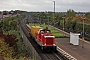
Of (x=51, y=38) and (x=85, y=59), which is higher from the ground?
(x=51, y=38)

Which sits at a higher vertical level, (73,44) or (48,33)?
(48,33)

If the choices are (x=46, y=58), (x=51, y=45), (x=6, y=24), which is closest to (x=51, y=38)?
(x=51, y=45)

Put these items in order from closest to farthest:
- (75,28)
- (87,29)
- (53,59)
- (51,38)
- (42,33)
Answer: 1. (53,59)
2. (51,38)
3. (42,33)
4. (87,29)
5. (75,28)

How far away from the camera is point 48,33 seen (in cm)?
3216

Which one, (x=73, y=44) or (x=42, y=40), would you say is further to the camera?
(x=73, y=44)

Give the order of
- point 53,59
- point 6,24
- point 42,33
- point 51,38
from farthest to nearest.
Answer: point 6,24 → point 42,33 → point 51,38 → point 53,59

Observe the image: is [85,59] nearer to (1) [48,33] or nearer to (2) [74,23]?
(1) [48,33]

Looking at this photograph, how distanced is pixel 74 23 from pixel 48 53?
34.4 meters

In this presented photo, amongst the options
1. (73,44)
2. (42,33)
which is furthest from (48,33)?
(73,44)

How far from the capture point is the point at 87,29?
177 feet

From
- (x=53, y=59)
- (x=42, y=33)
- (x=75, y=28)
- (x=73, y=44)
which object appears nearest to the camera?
(x=53, y=59)

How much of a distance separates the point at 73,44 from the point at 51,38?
32.7 feet

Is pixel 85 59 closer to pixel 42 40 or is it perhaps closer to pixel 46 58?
pixel 46 58

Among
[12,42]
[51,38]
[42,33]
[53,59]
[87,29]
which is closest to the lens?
[53,59]
